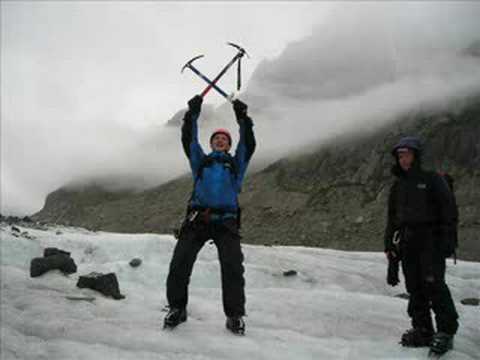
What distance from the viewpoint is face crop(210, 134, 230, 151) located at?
6.66 metres

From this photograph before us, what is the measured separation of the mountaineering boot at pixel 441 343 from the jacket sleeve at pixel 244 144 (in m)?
3.18

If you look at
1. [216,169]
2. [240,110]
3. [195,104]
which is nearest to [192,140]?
[195,104]

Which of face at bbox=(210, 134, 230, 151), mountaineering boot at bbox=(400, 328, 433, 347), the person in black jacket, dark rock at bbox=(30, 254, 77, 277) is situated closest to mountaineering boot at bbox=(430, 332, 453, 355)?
the person in black jacket

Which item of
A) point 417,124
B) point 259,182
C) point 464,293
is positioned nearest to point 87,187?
point 259,182

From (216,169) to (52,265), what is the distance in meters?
4.74

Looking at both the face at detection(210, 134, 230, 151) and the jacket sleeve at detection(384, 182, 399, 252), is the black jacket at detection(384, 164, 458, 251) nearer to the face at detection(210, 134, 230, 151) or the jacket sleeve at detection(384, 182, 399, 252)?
the jacket sleeve at detection(384, 182, 399, 252)

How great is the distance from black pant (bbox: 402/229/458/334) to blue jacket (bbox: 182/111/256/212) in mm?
2346

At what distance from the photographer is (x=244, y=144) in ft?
22.1

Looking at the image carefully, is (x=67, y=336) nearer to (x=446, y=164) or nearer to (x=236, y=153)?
(x=236, y=153)

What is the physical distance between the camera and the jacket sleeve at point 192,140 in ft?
21.7

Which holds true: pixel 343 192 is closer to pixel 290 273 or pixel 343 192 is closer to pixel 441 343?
pixel 290 273

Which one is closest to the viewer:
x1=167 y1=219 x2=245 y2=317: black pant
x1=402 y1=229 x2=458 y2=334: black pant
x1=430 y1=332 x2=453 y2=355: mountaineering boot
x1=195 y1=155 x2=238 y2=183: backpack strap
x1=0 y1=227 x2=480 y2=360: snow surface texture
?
x1=0 y1=227 x2=480 y2=360: snow surface texture

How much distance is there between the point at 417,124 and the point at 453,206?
60775 millimetres

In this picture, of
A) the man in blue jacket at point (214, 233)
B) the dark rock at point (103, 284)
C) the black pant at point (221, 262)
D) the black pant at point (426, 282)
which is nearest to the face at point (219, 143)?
the man in blue jacket at point (214, 233)
